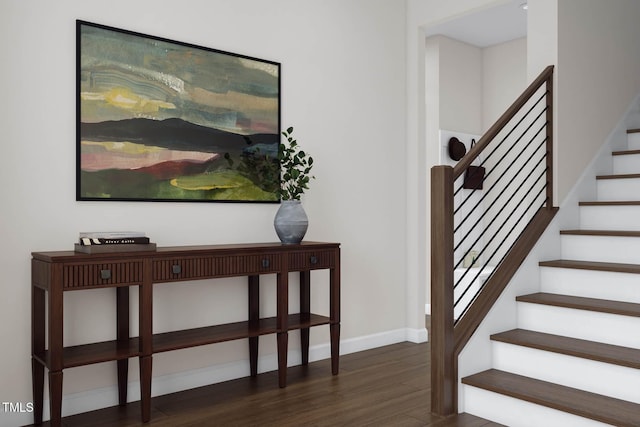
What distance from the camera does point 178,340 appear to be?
289cm

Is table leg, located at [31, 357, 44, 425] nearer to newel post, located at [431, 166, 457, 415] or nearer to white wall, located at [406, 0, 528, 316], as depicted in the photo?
newel post, located at [431, 166, 457, 415]

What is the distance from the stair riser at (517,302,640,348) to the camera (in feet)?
8.59

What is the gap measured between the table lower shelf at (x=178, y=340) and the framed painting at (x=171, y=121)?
745 mm

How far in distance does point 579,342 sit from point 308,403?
140 centimetres

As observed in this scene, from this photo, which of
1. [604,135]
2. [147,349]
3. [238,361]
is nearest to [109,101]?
[147,349]

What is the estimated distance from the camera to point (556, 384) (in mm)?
2627

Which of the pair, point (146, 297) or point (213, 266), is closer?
point (146, 297)

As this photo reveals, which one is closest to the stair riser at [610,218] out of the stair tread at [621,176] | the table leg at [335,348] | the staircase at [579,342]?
the staircase at [579,342]

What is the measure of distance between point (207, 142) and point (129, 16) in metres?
0.79

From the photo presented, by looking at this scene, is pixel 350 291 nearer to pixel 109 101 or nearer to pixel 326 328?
pixel 326 328

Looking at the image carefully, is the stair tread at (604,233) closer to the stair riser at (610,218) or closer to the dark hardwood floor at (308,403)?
the stair riser at (610,218)

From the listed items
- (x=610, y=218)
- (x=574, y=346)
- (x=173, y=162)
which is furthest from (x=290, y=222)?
(x=610, y=218)

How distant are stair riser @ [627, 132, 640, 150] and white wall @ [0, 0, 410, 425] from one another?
159 cm

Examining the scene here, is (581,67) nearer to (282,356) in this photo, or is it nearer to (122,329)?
(282,356)
